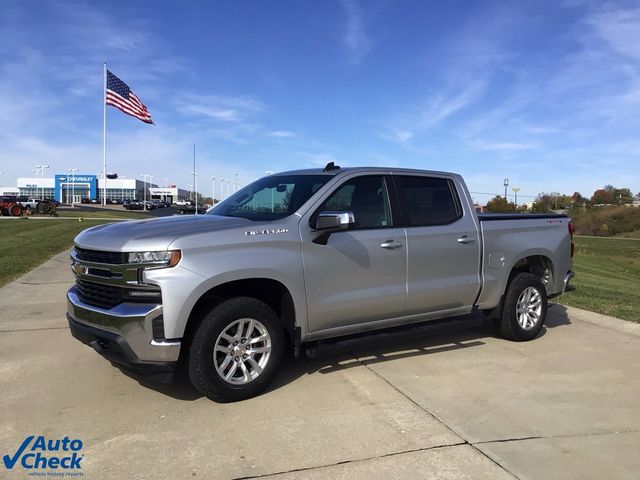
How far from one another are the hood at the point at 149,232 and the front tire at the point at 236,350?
639 millimetres

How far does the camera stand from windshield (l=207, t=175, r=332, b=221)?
16.1 ft

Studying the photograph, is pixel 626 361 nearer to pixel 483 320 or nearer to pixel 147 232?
pixel 483 320

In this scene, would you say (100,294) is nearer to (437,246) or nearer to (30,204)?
(437,246)

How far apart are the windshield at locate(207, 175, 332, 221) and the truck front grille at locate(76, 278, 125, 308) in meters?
1.31

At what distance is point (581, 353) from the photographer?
5836mm

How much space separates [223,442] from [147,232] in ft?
5.57

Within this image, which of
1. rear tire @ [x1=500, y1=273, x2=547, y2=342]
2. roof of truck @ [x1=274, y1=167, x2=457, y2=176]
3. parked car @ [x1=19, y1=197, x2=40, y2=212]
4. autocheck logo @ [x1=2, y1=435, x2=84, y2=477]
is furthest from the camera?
parked car @ [x1=19, y1=197, x2=40, y2=212]

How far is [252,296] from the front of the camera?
4602 mm

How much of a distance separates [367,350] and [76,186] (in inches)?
4832

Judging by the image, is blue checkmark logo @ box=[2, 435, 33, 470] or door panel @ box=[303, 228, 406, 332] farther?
door panel @ box=[303, 228, 406, 332]

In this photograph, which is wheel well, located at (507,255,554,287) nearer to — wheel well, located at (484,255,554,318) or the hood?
wheel well, located at (484,255,554,318)

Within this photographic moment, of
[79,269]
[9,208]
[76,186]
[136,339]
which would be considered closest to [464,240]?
[136,339]

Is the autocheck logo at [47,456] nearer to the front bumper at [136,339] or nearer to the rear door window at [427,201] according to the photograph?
the front bumper at [136,339]

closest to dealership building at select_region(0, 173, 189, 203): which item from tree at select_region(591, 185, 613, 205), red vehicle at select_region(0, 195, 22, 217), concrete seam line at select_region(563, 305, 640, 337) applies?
red vehicle at select_region(0, 195, 22, 217)
